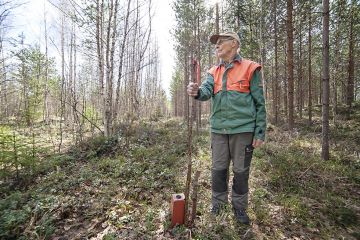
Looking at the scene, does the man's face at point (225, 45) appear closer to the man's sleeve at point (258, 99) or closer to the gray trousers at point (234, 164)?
the man's sleeve at point (258, 99)

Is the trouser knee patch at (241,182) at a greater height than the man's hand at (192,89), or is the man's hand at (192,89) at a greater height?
the man's hand at (192,89)

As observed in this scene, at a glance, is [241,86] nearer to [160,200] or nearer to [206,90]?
[206,90]

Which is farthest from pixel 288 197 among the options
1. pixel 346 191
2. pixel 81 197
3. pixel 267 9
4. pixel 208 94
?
pixel 267 9

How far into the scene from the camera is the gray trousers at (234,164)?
2514 millimetres

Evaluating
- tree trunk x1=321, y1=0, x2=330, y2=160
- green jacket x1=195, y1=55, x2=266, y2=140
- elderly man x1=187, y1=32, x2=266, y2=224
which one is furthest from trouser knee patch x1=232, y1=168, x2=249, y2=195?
tree trunk x1=321, y1=0, x2=330, y2=160

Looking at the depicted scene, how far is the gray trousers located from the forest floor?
29 centimetres

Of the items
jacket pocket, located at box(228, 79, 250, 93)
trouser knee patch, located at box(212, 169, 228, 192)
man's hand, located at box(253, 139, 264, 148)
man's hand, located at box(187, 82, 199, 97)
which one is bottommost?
trouser knee patch, located at box(212, 169, 228, 192)

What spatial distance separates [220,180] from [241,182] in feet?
0.93

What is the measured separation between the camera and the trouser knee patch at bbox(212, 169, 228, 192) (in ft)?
8.85

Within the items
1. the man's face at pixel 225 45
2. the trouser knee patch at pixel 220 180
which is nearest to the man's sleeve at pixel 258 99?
the man's face at pixel 225 45

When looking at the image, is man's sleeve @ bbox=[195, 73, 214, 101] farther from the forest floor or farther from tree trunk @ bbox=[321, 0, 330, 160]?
tree trunk @ bbox=[321, 0, 330, 160]

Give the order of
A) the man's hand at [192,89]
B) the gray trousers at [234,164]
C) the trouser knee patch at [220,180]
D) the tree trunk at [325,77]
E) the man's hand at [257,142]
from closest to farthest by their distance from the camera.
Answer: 1. the man's hand at [192,89]
2. the man's hand at [257,142]
3. the gray trousers at [234,164]
4. the trouser knee patch at [220,180]
5. the tree trunk at [325,77]

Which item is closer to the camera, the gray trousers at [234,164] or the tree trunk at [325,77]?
the gray trousers at [234,164]

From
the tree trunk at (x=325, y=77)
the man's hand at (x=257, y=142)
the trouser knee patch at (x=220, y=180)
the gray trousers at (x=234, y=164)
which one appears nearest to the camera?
the man's hand at (x=257, y=142)
